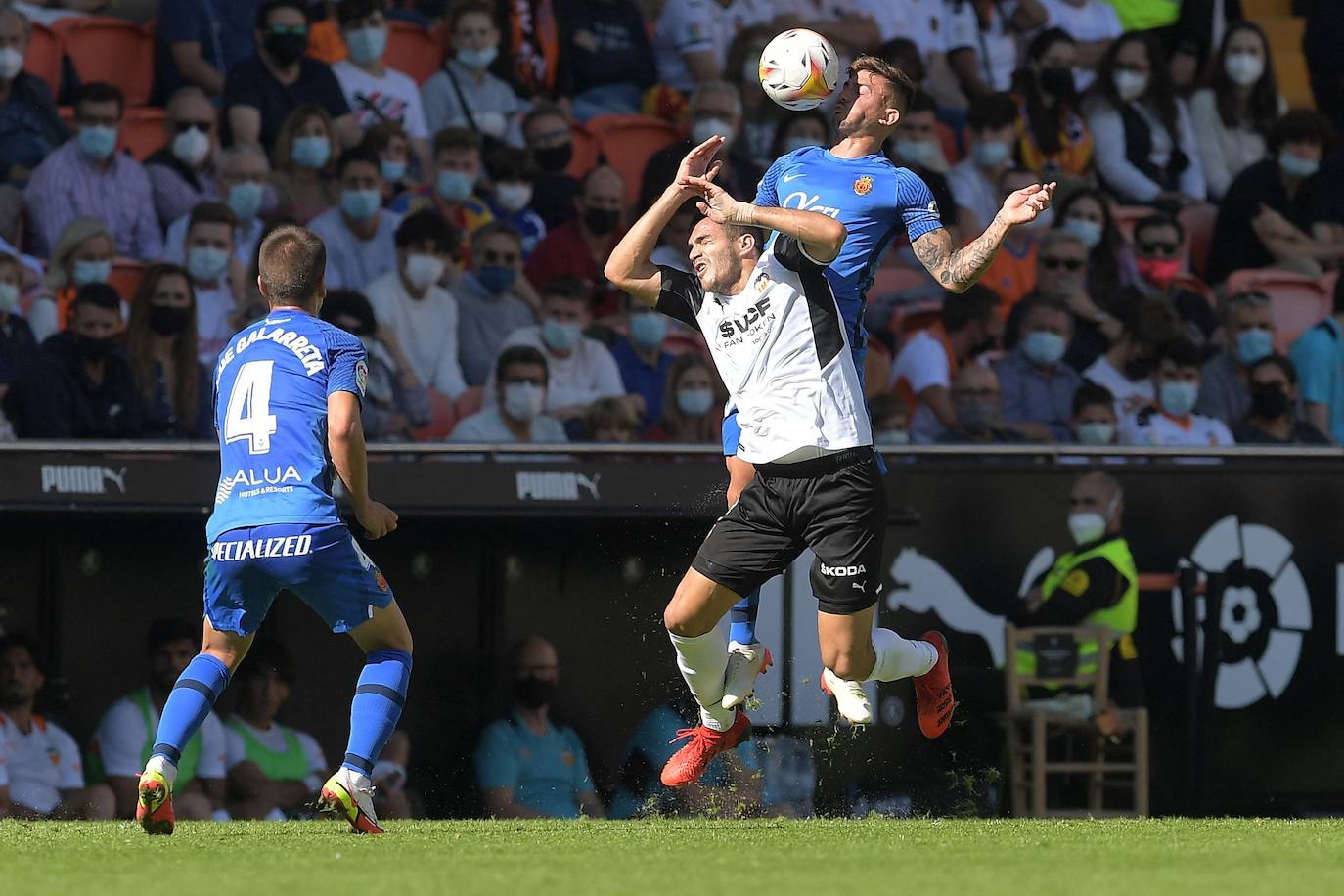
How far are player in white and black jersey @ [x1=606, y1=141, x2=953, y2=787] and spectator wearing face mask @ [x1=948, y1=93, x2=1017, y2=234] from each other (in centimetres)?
580

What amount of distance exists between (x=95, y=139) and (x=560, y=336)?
266 cm

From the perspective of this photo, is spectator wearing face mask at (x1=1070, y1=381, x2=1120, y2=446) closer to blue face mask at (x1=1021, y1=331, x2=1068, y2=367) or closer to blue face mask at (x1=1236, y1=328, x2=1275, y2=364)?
blue face mask at (x1=1021, y1=331, x2=1068, y2=367)

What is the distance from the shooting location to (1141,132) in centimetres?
1330

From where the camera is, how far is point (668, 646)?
30.3 ft

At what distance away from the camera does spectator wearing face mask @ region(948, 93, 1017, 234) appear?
40.5 ft

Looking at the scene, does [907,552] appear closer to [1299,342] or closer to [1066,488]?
[1066,488]

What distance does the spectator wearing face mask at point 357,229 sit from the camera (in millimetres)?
10891

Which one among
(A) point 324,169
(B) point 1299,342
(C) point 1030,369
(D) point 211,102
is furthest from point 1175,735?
(D) point 211,102

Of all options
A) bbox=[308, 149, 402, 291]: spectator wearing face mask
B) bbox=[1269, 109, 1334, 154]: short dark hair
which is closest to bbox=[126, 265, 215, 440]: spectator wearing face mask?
bbox=[308, 149, 402, 291]: spectator wearing face mask

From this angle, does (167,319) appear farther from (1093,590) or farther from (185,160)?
(1093,590)

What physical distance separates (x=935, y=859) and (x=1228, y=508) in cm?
449

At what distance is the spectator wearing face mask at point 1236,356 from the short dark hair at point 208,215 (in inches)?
221

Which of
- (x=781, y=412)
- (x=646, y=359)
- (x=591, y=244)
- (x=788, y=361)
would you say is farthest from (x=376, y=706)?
(x=591, y=244)

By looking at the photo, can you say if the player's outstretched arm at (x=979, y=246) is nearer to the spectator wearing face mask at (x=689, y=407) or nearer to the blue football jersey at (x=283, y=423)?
the blue football jersey at (x=283, y=423)
